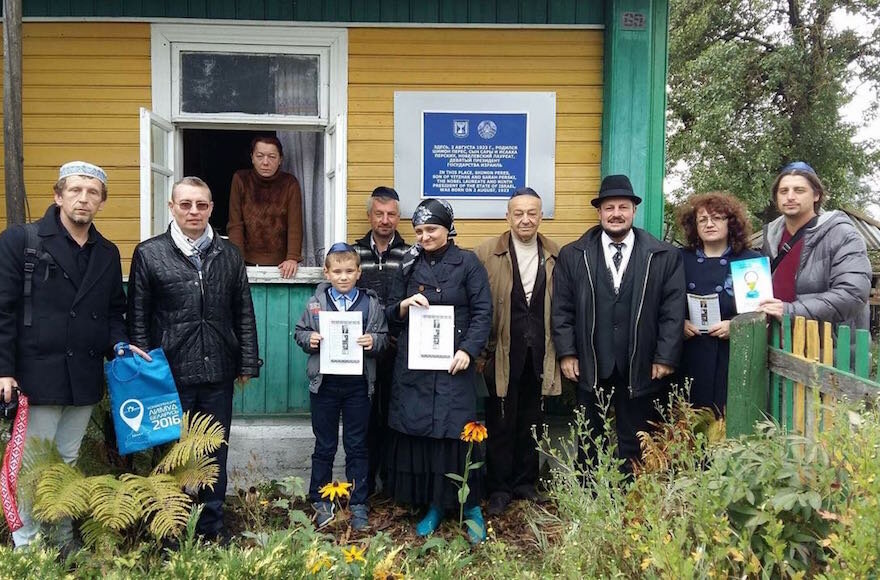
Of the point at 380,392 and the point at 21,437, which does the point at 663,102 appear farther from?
the point at 21,437

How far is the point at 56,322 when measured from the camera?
3500 mm

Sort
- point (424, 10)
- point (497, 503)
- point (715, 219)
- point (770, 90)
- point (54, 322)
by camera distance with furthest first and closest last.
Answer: point (770, 90), point (424, 10), point (497, 503), point (715, 219), point (54, 322)

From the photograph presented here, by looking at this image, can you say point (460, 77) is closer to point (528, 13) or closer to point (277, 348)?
point (528, 13)

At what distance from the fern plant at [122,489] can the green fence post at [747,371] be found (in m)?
2.66

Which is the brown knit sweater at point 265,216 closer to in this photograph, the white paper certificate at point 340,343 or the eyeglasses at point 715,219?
the white paper certificate at point 340,343

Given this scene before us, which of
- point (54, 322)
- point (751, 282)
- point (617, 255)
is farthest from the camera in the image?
point (617, 255)

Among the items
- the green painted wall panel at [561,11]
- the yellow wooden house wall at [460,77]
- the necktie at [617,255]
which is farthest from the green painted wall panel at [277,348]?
the green painted wall panel at [561,11]

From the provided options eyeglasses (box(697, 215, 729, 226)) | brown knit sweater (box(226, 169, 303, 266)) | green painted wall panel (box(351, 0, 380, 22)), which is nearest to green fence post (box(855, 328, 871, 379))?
eyeglasses (box(697, 215, 729, 226))

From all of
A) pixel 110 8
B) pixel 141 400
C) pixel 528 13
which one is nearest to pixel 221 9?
pixel 110 8

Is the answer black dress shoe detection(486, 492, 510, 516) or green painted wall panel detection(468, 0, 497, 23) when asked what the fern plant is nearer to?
black dress shoe detection(486, 492, 510, 516)

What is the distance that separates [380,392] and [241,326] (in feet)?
3.40

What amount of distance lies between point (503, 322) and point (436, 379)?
577 mm

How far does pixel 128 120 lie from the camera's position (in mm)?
5227

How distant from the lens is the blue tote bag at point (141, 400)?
12.0 ft
